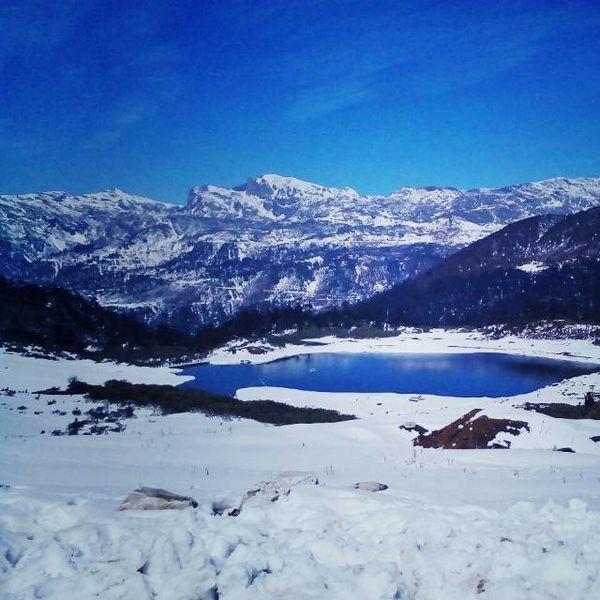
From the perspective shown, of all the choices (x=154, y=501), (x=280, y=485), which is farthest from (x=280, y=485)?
(x=154, y=501)

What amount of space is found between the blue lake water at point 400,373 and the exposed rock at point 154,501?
45.7 meters

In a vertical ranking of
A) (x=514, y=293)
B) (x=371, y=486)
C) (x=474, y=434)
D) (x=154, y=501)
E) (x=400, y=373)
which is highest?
(x=514, y=293)

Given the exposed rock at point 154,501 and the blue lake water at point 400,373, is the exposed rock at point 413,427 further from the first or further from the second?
the blue lake water at point 400,373

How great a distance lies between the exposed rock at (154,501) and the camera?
7.62 metres

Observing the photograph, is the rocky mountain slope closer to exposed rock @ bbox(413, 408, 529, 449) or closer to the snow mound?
exposed rock @ bbox(413, 408, 529, 449)

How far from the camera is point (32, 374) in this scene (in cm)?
3897

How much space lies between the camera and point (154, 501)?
7699 millimetres

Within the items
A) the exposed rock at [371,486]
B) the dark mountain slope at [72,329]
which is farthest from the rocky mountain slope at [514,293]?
the exposed rock at [371,486]

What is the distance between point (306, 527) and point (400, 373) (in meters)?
67.8

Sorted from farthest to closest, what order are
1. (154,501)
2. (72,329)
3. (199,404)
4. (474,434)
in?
(72,329), (199,404), (474,434), (154,501)

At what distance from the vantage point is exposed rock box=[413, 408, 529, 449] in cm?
1534

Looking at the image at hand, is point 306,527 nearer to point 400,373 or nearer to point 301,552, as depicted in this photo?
point 301,552

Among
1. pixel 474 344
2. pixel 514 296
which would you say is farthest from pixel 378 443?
pixel 514 296

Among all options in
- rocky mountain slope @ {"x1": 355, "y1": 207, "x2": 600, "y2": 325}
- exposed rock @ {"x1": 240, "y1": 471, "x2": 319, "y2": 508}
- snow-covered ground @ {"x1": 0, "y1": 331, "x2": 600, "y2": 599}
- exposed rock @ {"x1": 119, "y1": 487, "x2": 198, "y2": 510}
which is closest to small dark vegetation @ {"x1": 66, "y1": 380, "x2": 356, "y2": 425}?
snow-covered ground @ {"x1": 0, "y1": 331, "x2": 600, "y2": 599}
